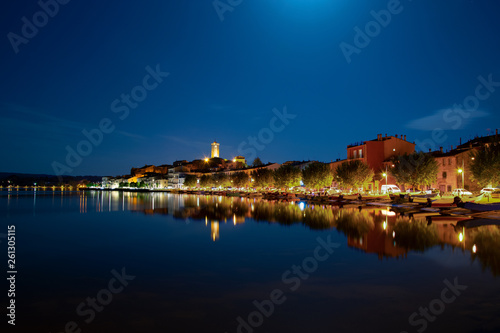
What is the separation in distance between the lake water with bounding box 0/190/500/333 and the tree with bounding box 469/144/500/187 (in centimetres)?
1971

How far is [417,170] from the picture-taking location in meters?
47.0

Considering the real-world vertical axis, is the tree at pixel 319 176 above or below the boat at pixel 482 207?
above

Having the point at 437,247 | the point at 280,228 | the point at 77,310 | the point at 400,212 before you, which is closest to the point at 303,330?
the point at 77,310

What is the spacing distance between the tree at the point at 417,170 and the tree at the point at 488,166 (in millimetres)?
8227

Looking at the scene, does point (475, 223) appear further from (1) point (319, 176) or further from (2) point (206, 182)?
(2) point (206, 182)

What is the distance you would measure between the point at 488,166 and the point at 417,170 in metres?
11.2

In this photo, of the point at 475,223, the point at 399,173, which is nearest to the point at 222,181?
the point at 399,173

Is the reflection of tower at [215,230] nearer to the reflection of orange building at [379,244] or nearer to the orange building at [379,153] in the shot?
the reflection of orange building at [379,244]

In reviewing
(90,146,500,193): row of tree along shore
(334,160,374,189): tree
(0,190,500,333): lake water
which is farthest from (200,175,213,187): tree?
(0,190,500,333): lake water

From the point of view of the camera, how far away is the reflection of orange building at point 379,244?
14578 mm

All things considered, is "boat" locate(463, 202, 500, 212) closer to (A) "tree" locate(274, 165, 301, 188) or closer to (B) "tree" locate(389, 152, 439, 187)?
(B) "tree" locate(389, 152, 439, 187)

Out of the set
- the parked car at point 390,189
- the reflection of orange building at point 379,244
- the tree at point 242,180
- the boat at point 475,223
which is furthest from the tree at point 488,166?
the tree at point 242,180

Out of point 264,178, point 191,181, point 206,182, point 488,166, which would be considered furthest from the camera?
point 191,181

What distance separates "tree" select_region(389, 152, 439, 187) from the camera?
4641 cm
